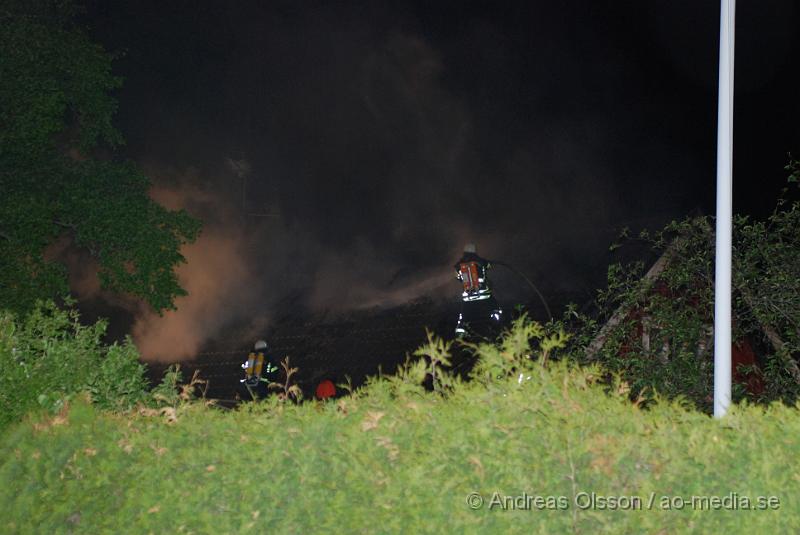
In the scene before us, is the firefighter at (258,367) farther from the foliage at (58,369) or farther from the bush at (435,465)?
the bush at (435,465)

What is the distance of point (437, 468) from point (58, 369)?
3629 millimetres

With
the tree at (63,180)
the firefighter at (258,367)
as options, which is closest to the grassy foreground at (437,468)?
the tree at (63,180)

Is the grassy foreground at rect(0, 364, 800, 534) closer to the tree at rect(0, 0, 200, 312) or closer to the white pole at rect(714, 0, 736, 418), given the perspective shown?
the white pole at rect(714, 0, 736, 418)

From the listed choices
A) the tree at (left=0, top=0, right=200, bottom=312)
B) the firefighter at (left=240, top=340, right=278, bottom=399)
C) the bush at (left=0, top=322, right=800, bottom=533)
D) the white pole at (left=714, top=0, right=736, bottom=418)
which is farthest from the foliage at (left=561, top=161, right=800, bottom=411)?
the firefighter at (left=240, top=340, right=278, bottom=399)

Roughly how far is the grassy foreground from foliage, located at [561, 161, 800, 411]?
14.5ft

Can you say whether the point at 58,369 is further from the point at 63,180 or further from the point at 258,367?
the point at 258,367

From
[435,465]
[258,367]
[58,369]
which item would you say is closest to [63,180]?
[258,367]

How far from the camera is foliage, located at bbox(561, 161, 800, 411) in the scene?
25.0ft

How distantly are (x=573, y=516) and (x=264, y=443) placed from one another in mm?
1533

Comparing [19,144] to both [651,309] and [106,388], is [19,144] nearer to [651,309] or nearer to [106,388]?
[106,388]

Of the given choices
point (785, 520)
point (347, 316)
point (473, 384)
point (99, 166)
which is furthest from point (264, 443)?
point (347, 316)

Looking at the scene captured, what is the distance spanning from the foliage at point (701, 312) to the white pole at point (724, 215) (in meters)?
2.48

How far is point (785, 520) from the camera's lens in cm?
311

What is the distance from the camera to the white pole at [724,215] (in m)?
5.07
